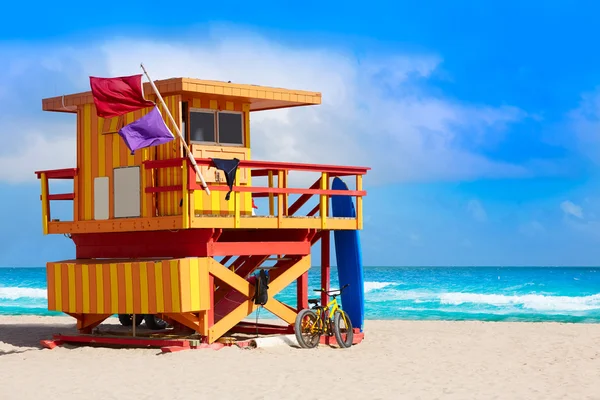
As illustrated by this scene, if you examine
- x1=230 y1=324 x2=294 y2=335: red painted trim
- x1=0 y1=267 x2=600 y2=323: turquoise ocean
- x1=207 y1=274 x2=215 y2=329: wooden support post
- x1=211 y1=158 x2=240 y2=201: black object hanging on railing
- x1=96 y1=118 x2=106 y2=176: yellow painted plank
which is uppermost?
x1=96 y1=118 x2=106 y2=176: yellow painted plank

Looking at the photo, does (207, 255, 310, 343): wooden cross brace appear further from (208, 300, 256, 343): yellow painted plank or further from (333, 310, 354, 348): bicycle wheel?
(333, 310, 354, 348): bicycle wheel

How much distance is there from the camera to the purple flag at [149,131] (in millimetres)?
17938

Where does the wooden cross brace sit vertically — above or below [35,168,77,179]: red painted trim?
below

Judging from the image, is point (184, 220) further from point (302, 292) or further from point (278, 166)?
point (302, 292)

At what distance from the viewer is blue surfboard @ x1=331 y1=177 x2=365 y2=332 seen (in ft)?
67.6

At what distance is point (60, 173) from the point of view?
20.6 metres

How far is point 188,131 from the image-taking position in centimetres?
1908

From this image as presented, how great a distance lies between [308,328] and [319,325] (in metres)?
0.23

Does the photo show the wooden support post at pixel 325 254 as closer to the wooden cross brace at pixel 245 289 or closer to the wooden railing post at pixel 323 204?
the wooden cross brace at pixel 245 289

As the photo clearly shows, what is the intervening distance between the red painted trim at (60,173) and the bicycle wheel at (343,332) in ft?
19.3

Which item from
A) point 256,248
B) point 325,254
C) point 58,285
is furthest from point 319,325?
point 58,285

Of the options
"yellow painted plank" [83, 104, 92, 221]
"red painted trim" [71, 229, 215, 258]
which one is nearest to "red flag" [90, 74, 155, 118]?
"yellow painted plank" [83, 104, 92, 221]

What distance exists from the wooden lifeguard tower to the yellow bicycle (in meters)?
0.93

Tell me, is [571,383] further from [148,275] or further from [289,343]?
[148,275]
